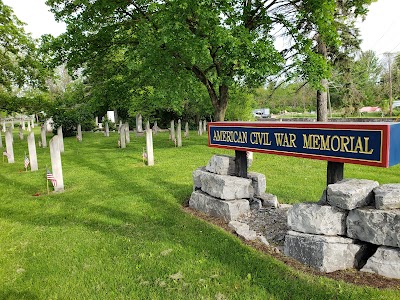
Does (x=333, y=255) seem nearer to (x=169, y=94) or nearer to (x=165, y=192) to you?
(x=165, y=192)

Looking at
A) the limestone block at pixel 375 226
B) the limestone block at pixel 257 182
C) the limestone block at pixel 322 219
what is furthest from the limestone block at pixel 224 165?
the limestone block at pixel 375 226

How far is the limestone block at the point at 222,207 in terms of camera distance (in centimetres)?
655

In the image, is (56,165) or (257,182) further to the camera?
(56,165)

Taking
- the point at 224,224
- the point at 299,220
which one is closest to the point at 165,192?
the point at 224,224

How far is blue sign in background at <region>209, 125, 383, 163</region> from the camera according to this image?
419 cm

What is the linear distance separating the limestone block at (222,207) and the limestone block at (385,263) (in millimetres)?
2758

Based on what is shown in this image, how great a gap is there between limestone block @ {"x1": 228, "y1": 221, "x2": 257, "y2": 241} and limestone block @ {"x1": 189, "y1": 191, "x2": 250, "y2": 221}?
0.34 m

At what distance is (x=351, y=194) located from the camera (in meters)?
4.42

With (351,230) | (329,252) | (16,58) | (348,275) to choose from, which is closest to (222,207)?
(329,252)

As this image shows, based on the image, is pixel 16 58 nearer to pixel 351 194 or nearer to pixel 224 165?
pixel 224 165

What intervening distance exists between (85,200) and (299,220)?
239 inches

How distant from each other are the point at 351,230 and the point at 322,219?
0.44 metres

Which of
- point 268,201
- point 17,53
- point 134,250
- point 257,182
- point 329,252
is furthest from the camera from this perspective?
point 17,53

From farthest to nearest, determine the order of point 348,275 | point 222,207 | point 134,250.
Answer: point 222,207 → point 134,250 → point 348,275
